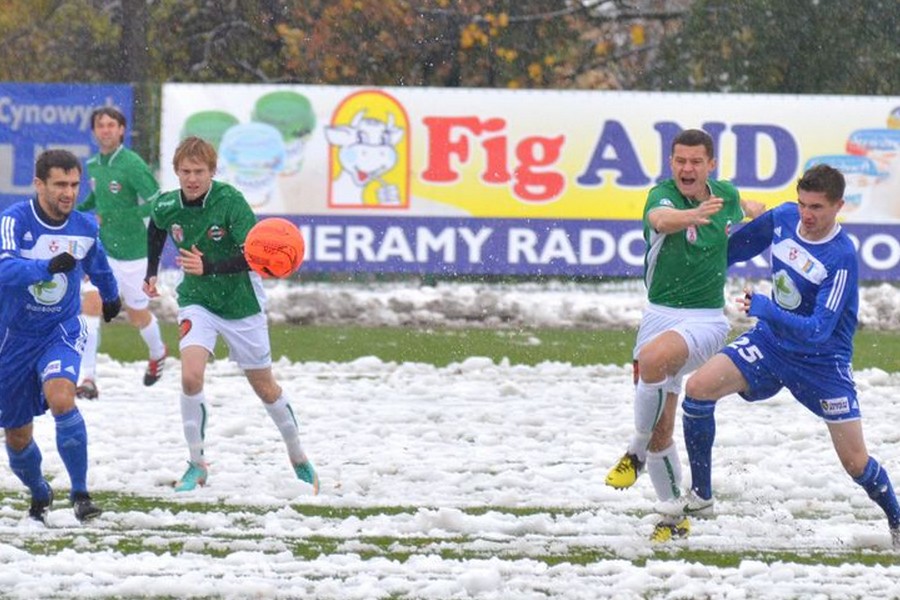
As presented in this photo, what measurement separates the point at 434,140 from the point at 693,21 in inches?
261

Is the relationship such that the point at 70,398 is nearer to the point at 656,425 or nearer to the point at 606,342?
the point at 656,425

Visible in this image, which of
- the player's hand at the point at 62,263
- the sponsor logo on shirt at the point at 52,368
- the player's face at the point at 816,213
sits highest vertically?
the player's face at the point at 816,213

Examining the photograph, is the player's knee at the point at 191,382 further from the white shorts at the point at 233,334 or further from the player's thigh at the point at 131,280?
the player's thigh at the point at 131,280

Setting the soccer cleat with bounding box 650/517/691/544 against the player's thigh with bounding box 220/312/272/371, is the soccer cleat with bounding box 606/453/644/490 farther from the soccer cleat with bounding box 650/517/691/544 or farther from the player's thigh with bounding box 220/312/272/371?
the player's thigh with bounding box 220/312/272/371

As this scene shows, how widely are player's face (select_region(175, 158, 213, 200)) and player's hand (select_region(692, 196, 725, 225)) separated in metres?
2.83

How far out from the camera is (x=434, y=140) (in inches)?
896

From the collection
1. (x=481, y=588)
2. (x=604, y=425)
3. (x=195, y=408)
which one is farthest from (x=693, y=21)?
(x=481, y=588)

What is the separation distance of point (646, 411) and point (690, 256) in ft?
Result: 2.55

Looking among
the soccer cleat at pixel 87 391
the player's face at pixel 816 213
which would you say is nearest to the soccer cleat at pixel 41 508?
the player's face at pixel 816 213

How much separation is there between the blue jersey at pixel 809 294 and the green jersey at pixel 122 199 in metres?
7.92

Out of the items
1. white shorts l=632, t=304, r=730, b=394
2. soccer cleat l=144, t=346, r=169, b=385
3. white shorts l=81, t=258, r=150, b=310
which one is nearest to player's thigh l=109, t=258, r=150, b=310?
white shorts l=81, t=258, r=150, b=310

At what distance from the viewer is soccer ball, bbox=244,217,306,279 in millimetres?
10648

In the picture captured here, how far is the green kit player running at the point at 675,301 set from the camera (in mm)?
9734

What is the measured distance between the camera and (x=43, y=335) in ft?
32.6
